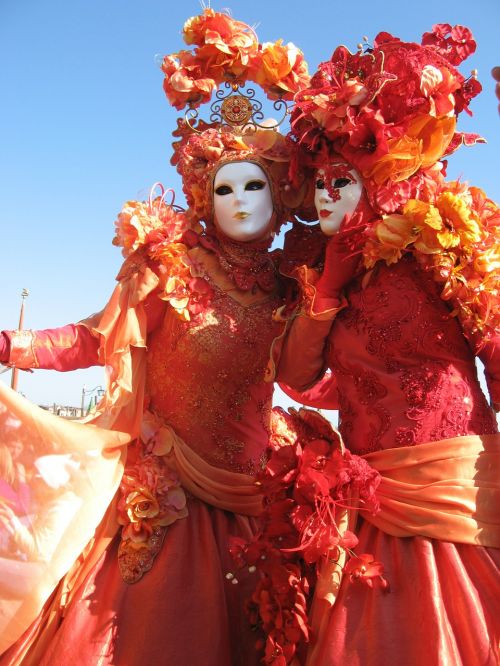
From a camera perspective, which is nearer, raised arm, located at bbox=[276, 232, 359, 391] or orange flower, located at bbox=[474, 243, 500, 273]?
orange flower, located at bbox=[474, 243, 500, 273]

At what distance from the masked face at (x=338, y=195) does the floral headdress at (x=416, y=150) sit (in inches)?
1.5

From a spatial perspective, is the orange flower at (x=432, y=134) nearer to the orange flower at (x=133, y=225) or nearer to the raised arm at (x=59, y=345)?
the orange flower at (x=133, y=225)

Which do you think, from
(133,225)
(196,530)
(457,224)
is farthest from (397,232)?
(196,530)

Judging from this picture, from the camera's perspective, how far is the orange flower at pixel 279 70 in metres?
3.53

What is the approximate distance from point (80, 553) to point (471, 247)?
192 cm

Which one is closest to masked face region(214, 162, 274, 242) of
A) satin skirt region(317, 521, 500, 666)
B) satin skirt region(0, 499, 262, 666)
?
satin skirt region(0, 499, 262, 666)

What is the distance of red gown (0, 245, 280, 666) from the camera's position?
2.80 meters

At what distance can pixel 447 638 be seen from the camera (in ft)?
7.07

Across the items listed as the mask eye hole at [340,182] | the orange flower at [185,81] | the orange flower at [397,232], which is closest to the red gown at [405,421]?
the orange flower at [397,232]

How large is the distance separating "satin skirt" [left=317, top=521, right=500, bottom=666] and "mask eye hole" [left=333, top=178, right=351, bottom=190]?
1.32 metres


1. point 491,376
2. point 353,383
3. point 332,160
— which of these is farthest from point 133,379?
point 491,376

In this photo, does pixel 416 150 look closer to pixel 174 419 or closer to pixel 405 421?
pixel 405 421

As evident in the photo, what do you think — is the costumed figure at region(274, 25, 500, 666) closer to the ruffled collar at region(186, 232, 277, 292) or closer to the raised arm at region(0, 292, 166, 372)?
the ruffled collar at region(186, 232, 277, 292)

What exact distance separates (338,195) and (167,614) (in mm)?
1728
